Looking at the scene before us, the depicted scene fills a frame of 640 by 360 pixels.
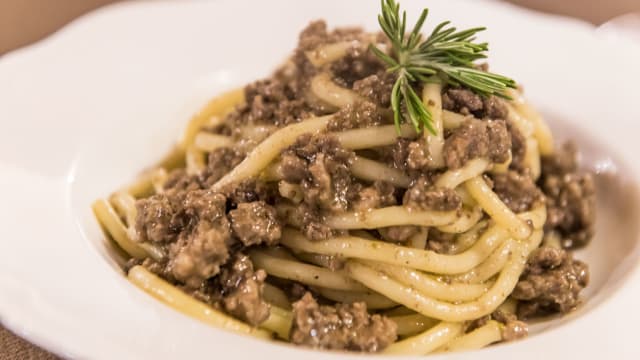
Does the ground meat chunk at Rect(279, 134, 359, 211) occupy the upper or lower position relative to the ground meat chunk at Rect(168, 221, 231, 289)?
upper

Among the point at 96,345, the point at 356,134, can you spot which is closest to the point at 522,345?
the point at 356,134

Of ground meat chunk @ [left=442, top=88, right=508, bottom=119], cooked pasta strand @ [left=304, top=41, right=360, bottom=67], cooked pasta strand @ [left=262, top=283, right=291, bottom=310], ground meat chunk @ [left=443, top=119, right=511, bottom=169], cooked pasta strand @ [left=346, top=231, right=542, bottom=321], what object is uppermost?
cooked pasta strand @ [left=304, top=41, right=360, bottom=67]

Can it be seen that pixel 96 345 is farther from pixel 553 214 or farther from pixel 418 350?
pixel 553 214

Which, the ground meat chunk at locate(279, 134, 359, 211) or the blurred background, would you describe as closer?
the ground meat chunk at locate(279, 134, 359, 211)

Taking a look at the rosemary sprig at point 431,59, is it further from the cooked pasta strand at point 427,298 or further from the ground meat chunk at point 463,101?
the cooked pasta strand at point 427,298

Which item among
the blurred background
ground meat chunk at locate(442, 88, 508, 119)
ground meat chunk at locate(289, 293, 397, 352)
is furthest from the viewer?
the blurred background

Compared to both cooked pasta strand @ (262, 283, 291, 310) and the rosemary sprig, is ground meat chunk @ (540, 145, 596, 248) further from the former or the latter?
cooked pasta strand @ (262, 283, 291, 310)

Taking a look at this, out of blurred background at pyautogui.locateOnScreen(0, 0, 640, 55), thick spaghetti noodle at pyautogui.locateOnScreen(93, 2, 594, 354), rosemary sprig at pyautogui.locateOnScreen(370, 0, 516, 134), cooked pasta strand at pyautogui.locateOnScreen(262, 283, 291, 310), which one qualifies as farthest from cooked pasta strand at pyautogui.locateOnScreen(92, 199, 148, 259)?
blurred background at pyautogui.locateOnScreen(0, 0, 640, 55)

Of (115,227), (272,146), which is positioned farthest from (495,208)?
(115,227)

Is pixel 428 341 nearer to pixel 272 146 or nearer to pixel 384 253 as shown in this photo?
pixel 384 253
